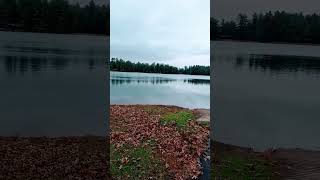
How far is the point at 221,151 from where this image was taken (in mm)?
4750

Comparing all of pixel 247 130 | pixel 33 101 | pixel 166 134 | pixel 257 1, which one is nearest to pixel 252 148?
pixel 247 130

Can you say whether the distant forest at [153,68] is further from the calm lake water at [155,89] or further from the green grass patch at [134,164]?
the green grass patch at [134,164]

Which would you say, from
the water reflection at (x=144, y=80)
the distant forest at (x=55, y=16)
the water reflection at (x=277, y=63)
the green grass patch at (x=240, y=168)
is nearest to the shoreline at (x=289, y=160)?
the green grass patch at (x=240, y=168)

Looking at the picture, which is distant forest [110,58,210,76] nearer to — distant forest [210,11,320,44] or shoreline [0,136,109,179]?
distant forest [210,11,320,44]

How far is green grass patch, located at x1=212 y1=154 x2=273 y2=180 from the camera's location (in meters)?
4.67

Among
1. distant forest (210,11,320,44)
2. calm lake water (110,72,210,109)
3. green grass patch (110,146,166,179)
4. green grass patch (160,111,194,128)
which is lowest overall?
green grass patch (110,146,166,179)

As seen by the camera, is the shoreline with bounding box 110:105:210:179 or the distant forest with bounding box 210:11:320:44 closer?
the distant forest with bounding box 210:11:320:44

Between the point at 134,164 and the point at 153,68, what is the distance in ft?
3.51

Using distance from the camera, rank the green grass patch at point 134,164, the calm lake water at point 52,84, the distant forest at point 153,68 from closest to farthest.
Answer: the calm lake water at point 52,84
the distant forest at point 153,68
the green grass patch at point 134,164

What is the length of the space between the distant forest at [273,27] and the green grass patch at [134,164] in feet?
4.88

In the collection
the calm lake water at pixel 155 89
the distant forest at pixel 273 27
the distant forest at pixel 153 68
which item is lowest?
the calm lake water at pixel 155 89

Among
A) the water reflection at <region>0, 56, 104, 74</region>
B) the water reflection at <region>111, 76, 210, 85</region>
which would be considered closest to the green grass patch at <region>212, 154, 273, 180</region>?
the water reflection at <region>111, 76, 210, 85</region>

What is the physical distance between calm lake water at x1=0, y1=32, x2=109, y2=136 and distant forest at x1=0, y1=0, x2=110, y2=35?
9 cm

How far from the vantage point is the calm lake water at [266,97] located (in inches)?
184
